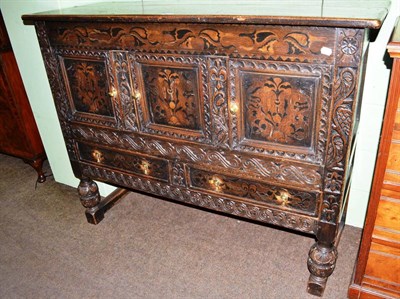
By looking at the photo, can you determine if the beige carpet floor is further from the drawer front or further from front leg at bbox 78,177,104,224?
the drawer front

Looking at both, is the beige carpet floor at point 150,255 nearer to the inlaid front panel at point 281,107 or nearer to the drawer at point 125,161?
the drawer at point 125,161

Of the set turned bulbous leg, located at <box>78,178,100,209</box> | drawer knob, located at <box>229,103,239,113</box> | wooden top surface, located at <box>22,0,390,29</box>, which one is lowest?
turned bulbous leg, located at <box>78,178,100,209</box>

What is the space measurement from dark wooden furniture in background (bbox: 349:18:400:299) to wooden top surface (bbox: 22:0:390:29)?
0.14 metres

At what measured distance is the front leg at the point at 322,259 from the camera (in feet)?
5.07

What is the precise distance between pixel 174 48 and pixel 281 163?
0.61 m

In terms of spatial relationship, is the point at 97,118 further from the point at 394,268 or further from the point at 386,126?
the point at 394,268

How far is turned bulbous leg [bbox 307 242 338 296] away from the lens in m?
1.63

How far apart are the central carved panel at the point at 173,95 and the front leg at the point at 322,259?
0.68m

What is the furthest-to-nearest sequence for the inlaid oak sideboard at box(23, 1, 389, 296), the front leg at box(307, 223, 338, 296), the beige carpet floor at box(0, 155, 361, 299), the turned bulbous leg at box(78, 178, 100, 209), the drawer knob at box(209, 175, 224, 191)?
the turned bulbous leg at box(78, 178, 100, 209) → the beige carpet floor at box(0, 155, 361, 299) → the drawer knob at box(209, 175, 224, 191) → the front leg at box(307, 223, 338, 296) → the inlaid oak sideboard at box(23, 1, 389, 296)

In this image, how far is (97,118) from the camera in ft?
6.03

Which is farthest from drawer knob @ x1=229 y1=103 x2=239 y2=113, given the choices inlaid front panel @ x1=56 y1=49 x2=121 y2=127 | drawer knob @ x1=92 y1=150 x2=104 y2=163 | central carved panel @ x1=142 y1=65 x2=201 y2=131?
drawer knob @ x1=92 y1=150 x2=104 y2=163

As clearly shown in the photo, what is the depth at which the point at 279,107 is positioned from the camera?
4.51 feet

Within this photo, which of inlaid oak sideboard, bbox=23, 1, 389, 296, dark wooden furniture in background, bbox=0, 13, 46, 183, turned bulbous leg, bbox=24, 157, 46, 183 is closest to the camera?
inlaid oak sideboard, bbox=23, 1, 389, 296

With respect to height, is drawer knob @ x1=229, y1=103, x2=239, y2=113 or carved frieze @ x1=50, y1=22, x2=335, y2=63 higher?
carved frieze @ x1=50, y1=22, x2=335, y2=63
